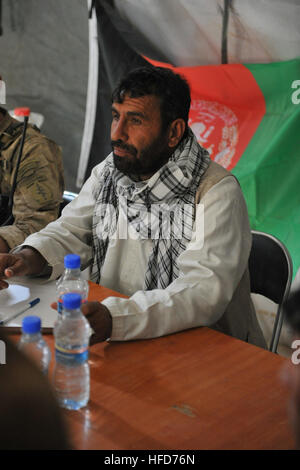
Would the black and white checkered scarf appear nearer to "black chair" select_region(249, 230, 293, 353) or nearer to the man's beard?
the man's beard

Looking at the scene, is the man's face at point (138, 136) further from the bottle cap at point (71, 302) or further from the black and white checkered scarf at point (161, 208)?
the bottle cap at point (71, 302)

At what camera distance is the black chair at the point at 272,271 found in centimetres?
171

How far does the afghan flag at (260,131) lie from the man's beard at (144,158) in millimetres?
989

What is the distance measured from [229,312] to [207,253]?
28 cm

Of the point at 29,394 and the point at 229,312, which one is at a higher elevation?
the point at 29,394

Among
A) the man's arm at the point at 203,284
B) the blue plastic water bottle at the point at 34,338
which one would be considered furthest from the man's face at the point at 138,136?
the blue plastic water bottle at the point at 34,338

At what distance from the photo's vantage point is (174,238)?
5.39ft

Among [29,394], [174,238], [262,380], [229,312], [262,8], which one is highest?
[262,8]

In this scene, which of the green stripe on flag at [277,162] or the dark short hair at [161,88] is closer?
the dark short hair at [161,88]

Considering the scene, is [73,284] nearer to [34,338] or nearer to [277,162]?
[34,338]

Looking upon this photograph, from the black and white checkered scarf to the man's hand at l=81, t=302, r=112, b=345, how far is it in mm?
436

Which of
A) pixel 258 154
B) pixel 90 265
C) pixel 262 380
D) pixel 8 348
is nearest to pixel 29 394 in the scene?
pixel 8 348

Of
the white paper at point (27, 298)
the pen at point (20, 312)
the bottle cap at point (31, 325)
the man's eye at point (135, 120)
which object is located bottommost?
the white paper at point (27, 298)
